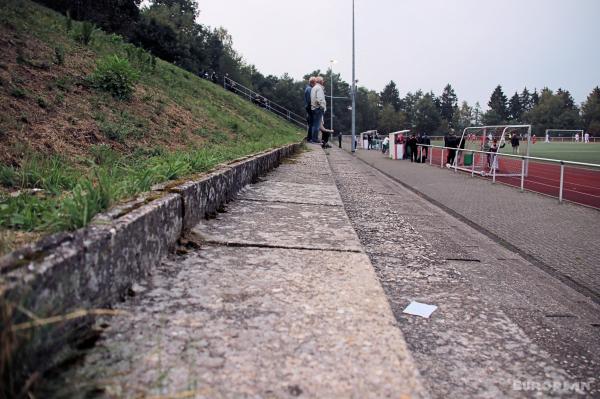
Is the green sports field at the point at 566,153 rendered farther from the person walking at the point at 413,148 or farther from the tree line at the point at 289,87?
the tree line at the point at 289,87

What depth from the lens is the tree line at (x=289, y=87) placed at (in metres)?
43.8

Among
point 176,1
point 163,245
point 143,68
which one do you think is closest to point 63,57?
→ point 143,68

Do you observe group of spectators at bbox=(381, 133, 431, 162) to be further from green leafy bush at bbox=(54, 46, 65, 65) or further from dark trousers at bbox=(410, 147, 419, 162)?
green leafy bush at bbox=(54, 46, 65, 65)

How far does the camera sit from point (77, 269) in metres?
1.64

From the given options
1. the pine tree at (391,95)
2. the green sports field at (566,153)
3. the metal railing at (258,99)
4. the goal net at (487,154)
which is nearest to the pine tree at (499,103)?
the pine tree at (391,95)

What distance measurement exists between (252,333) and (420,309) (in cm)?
150

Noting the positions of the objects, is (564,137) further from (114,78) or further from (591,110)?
(114,78)

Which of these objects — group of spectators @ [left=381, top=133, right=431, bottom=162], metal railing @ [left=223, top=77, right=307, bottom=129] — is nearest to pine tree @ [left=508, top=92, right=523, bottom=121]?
metal railing @ [left=223, top=77, right=307, bottom=129]

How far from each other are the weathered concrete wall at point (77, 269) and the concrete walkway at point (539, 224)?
3.57m

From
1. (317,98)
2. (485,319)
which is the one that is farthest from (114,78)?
(485,319)

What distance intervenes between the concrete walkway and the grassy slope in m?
3.76

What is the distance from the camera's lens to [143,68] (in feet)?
50.0

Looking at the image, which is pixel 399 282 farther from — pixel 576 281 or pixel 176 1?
pixel 176 1

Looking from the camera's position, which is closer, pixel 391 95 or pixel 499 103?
pixel 499 103
